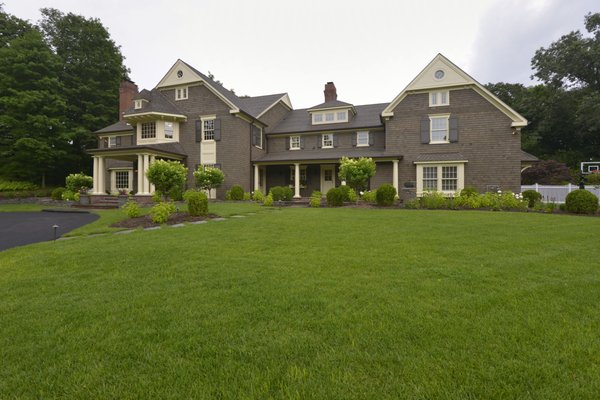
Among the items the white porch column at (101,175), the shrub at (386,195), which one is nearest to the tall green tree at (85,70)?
the white porch column at (101,175)

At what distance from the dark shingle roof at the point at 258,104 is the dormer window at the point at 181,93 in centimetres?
461

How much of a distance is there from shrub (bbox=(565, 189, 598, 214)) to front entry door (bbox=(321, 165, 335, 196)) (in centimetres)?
1395

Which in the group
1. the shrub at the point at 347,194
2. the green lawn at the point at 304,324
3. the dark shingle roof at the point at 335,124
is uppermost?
the dark shingle roof at the point at 335,124

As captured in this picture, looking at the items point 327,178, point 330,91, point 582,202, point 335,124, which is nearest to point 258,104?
point 330,91

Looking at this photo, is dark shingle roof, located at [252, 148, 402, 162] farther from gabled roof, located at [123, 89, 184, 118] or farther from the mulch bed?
the mulch bed

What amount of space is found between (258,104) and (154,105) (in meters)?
8.45

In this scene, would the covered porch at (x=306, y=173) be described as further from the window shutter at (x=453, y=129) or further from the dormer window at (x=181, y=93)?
the dormer window at (x=181, y=93)

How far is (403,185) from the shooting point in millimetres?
19953

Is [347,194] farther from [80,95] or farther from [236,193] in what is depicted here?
[80,95]

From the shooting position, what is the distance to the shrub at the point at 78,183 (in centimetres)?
2105

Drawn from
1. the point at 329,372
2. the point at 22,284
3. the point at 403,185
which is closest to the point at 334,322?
the point at 329,372

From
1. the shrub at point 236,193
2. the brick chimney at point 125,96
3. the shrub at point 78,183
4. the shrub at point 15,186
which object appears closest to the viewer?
the shrub at point 236,193

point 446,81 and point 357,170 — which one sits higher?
point 446,81

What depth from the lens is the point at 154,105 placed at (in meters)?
22.5
